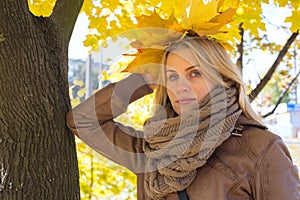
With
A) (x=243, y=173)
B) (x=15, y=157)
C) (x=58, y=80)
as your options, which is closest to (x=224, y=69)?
(x=243, y=173)

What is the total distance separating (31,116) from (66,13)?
0.49 metres

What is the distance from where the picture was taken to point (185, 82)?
1792 millimetres

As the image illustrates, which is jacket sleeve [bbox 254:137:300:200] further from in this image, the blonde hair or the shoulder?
the blonde hair

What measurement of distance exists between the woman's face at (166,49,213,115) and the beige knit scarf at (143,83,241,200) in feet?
0.11

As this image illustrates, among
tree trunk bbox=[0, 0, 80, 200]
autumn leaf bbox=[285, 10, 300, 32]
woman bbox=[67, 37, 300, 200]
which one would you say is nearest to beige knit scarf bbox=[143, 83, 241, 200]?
woman bbox=[67, 37, 300, 200]

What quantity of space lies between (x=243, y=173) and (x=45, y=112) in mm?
777

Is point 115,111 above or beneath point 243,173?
above

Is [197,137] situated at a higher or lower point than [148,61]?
lower

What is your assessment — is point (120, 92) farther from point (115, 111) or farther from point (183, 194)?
point (183, 194)

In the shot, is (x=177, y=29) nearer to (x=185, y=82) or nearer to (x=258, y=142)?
(x=185, y=82)

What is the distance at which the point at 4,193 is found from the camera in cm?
177

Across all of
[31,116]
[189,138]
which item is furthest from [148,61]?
[31,116]

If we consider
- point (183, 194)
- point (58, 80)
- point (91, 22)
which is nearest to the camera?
point (183, 194)

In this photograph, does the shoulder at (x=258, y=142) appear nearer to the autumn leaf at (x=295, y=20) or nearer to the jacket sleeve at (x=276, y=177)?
the jacket sleeve at (x=276, y=177)
